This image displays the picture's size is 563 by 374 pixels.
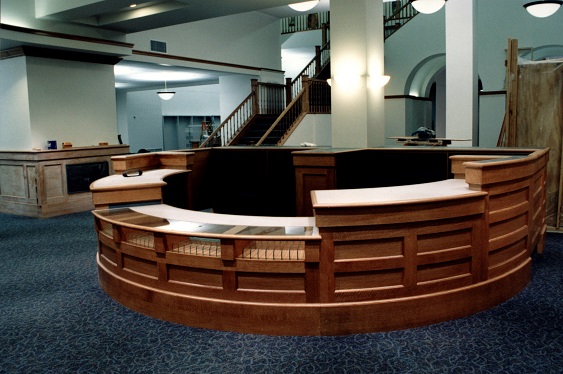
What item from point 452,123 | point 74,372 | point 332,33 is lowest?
point 74,372

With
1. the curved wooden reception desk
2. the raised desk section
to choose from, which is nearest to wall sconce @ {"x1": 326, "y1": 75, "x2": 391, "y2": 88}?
the curved wooden reception desk

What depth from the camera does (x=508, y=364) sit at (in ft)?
10.6

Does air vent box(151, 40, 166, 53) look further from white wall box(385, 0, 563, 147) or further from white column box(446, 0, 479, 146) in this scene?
white column box(446, 0, 479, 146)

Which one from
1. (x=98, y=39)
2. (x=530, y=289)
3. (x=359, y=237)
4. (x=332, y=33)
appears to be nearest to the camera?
(x=359, y=237)

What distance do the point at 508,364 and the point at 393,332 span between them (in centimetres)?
76

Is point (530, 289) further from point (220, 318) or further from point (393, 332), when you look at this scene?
point (220, 318)

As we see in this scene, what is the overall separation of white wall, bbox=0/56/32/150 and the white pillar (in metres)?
5.43

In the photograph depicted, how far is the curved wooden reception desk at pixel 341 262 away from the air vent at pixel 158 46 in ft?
29.2

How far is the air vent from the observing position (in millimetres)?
12367

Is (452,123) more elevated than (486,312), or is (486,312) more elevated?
(452,123)

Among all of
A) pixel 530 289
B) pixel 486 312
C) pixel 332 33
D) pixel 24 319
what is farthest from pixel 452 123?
pixel 24 319

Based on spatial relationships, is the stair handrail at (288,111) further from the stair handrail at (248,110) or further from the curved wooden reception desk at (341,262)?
the curved wooden reception desk at (341,262)

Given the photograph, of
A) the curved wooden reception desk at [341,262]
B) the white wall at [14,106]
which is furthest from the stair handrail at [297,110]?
the curved wooden reception desk at [341,262]

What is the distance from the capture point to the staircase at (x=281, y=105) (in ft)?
42.3
